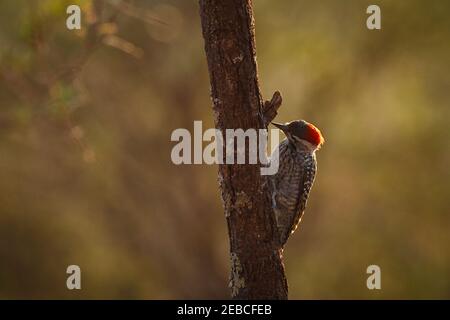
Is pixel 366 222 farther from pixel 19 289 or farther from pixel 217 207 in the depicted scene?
pixel 19 289

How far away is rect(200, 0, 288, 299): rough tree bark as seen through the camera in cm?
496

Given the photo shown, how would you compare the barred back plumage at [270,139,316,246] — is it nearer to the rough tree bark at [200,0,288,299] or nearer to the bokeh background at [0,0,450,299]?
the rough tree bark at [200,0,288,299]

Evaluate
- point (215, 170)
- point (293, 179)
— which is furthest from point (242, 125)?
point (215, 170)

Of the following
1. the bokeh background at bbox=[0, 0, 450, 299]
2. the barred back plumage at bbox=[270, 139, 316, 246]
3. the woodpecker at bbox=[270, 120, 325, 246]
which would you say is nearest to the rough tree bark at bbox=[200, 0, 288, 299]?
the woodpecker at bbox=[270, 120, 325, 246]

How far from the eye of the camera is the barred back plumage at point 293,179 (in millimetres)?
7219

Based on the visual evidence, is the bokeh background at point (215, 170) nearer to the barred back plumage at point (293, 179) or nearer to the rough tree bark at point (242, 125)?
the barred back plumage at point (293, 179)

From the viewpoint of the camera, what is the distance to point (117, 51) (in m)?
14.7

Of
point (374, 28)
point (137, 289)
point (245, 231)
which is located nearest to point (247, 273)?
point (245, 231)

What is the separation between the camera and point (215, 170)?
15773 mm

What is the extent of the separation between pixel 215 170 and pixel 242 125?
424 inches

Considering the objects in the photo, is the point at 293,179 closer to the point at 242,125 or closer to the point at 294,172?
the point at 294,172

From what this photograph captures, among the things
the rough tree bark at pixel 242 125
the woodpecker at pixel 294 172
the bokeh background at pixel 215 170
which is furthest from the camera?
the bokeh background at pixel 215 170

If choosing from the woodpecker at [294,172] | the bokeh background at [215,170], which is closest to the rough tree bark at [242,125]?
the woodpecker at [294,172]

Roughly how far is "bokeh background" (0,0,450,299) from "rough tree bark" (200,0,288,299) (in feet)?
27.9
